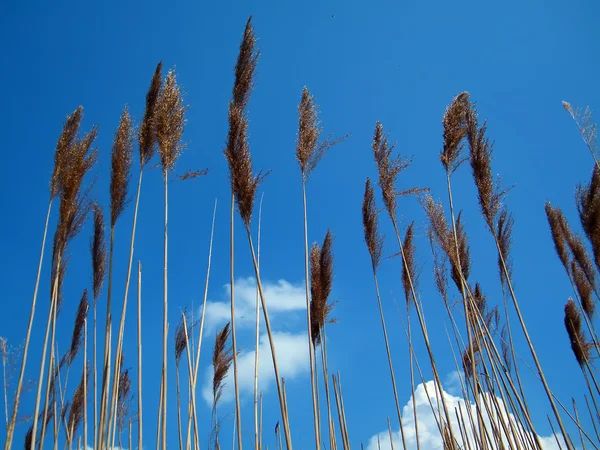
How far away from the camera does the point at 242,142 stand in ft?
9.09

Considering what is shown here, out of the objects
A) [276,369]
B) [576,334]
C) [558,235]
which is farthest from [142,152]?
[576,334]

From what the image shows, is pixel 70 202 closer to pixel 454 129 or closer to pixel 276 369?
pixel 276 369

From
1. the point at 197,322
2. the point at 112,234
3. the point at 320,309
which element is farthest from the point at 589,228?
the point at 112,234

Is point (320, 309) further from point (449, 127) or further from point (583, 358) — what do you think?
point (583, 358)

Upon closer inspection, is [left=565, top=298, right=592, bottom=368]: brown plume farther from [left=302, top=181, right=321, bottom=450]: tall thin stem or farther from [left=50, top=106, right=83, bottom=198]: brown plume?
[left=50, top=106, right=83, bottom=198]: brown plume

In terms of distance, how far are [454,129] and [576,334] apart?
2.56m

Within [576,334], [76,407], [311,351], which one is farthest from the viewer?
[576,334]

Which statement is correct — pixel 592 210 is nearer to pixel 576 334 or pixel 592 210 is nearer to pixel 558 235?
pixel 558 235

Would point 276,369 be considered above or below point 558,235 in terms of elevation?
below

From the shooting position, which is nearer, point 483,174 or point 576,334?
point 483,174

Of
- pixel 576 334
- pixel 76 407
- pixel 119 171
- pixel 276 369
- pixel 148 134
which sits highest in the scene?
pixel 148 134

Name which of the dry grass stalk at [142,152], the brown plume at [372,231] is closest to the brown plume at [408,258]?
the brown plume at [372,231]

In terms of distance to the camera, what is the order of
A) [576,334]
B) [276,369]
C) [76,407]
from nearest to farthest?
[276,369], [76,407], [576,334]

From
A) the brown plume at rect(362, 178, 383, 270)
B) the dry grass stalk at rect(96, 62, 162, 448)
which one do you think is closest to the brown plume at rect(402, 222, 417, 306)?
the brown plume at rect(362, 178, 383, 270)
